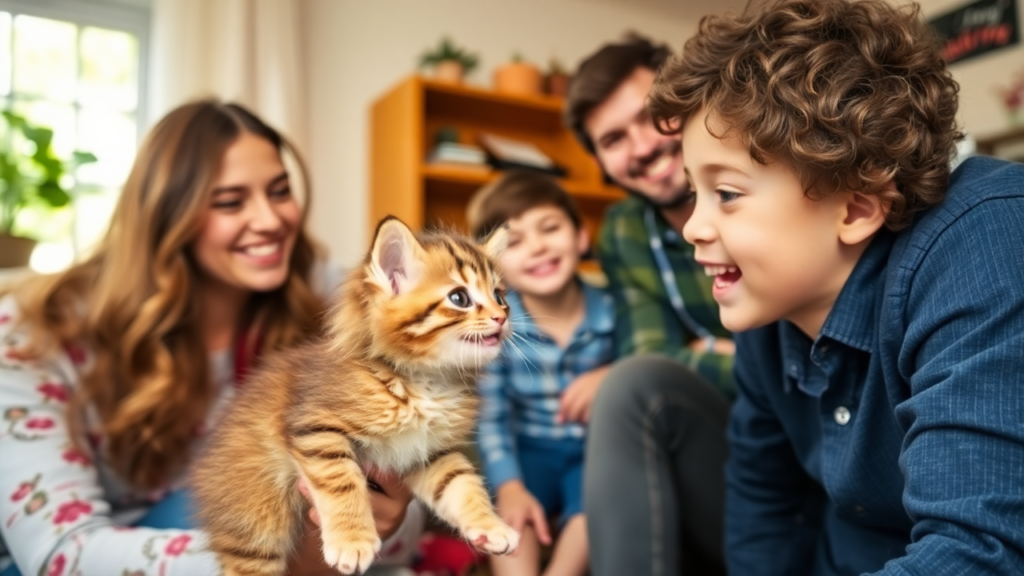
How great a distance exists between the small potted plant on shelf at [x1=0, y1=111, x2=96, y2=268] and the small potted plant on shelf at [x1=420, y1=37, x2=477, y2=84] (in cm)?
155

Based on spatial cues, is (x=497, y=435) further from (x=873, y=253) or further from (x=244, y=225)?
(x=873, y=253)

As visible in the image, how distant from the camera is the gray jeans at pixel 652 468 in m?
1.26

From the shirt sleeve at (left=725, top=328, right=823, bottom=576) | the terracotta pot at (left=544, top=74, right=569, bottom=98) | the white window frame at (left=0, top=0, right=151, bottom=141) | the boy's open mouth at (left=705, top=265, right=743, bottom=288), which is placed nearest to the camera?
the boy's open mouth at (left=705, top=265, right=743, bottom=288)

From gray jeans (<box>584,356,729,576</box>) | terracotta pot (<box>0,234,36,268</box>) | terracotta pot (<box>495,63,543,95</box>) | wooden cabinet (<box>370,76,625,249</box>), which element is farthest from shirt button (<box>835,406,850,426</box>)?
A: terracotta pot (<box>495,63,543,95</box>)

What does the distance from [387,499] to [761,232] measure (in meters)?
0.65

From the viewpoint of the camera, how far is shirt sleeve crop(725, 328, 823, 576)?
125cm

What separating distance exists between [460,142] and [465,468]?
2.75 metres

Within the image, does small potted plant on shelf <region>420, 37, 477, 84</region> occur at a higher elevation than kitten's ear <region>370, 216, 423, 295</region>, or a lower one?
higher

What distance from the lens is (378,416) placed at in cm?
86

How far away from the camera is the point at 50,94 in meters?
→ 2.85

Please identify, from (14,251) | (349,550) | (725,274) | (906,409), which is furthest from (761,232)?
(14,251)

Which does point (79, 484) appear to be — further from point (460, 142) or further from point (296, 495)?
point (460, 142)

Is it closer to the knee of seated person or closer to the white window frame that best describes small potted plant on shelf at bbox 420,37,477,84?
the white window frame

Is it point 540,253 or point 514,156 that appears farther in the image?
point 514,156
